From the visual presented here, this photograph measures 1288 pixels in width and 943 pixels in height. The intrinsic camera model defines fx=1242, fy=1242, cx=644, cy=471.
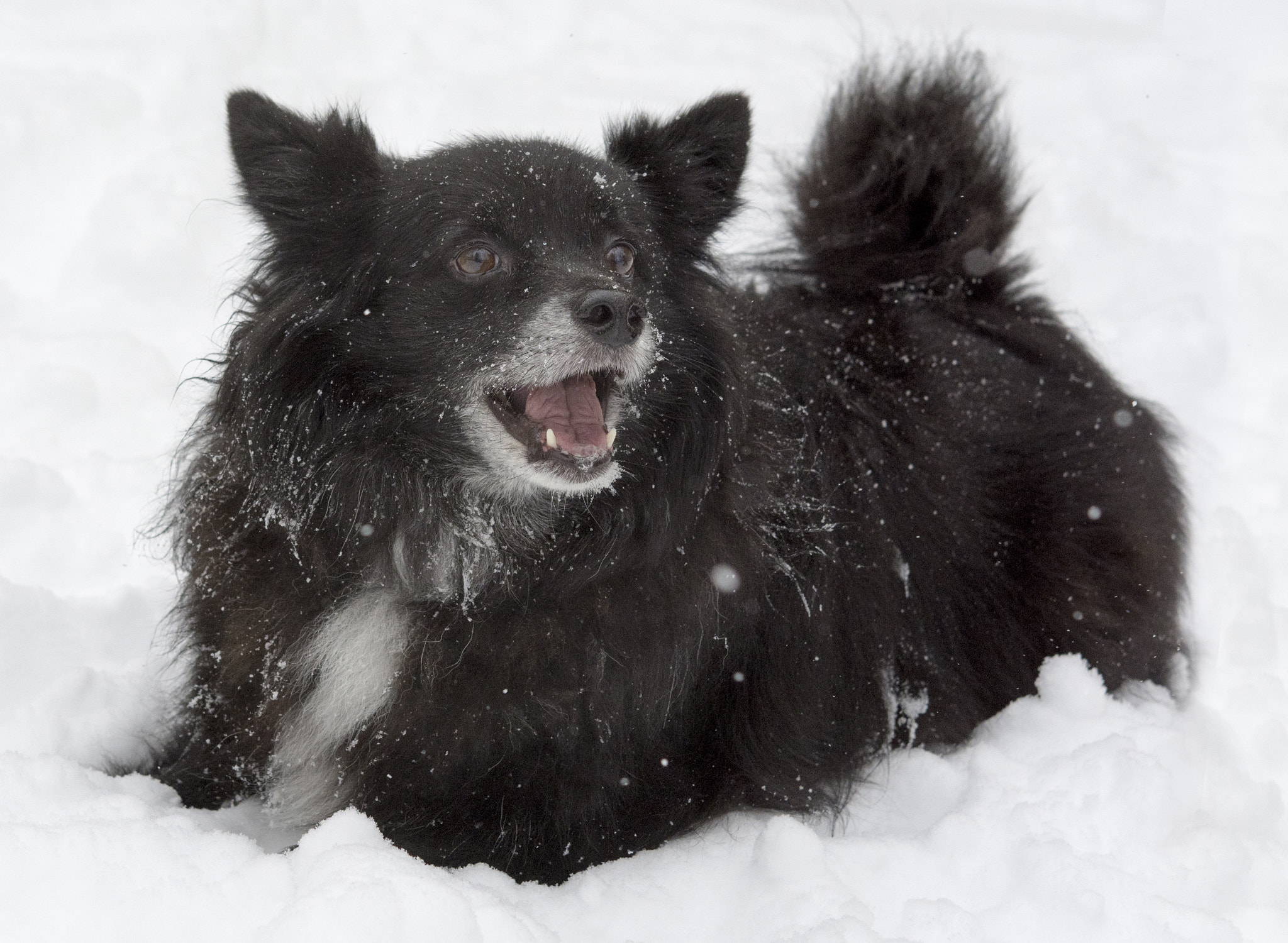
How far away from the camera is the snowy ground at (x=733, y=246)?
302cm

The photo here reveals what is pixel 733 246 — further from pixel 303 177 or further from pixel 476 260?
pixel 303 177

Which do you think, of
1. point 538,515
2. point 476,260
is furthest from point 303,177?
point 538,515

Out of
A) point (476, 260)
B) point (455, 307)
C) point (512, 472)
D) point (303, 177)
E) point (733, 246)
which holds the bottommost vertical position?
point (733, 246)

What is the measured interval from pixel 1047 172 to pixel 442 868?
599 cm

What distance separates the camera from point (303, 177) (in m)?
3.27

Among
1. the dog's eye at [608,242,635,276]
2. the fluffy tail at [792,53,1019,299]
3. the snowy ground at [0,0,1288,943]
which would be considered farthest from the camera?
the fluffy tail at [792,53,1019,299]

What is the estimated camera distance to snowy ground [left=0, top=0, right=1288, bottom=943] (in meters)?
3.02

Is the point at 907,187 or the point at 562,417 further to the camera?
the point at 907,187

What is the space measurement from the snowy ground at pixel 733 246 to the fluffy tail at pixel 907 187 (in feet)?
1.75

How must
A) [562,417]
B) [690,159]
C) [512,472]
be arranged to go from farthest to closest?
1. [690,159]
2. [562,417]
3. [512,472]

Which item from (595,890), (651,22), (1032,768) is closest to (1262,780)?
(1032,768)

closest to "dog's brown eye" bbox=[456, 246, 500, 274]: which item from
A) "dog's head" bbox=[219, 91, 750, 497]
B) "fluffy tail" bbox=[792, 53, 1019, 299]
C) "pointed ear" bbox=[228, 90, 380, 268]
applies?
"dog's head" bbox=[219, 91, 750, 497]

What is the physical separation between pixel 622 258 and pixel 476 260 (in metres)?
0.43

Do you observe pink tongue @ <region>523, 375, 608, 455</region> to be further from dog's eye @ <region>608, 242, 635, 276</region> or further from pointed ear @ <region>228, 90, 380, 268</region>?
pointed ear @ <region>228, 90, 380, 268</region>
